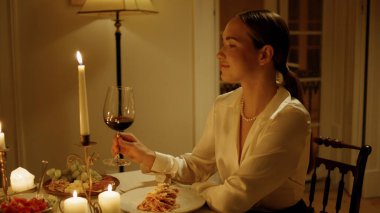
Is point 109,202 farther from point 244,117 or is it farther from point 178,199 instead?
point 244,117

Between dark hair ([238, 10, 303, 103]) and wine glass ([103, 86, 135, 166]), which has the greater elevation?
dark hair ([238, 10, 303, 103])

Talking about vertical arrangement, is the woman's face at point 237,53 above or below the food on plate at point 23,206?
above

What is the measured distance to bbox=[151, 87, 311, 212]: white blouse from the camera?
1300 millimetres

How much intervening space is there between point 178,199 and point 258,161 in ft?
0.86

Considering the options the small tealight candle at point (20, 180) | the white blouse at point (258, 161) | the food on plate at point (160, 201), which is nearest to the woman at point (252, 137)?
the white blouse at point (258, 161)

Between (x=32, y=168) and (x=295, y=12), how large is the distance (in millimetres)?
2290

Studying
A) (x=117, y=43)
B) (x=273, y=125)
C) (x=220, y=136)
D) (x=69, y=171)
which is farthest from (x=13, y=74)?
(x=273, y=125)

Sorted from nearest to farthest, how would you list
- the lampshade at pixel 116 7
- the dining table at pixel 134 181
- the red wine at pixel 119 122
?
the red wine at pixel 119 122 < the dining table at pixel 134 181 < the lampshade at pixel 116 7

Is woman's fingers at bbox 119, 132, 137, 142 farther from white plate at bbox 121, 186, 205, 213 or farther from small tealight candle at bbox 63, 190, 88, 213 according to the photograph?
small tealight candle at bbox 63, 190, 88, 213

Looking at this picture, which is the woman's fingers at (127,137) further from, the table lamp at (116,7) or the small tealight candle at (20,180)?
the table lamp at (116,7)

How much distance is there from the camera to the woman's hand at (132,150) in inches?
59.2

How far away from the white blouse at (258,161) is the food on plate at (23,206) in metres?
0.46

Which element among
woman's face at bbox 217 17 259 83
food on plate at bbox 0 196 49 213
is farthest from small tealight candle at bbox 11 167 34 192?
woman's face at bbox 217 17 259 83

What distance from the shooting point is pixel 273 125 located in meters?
1.38
